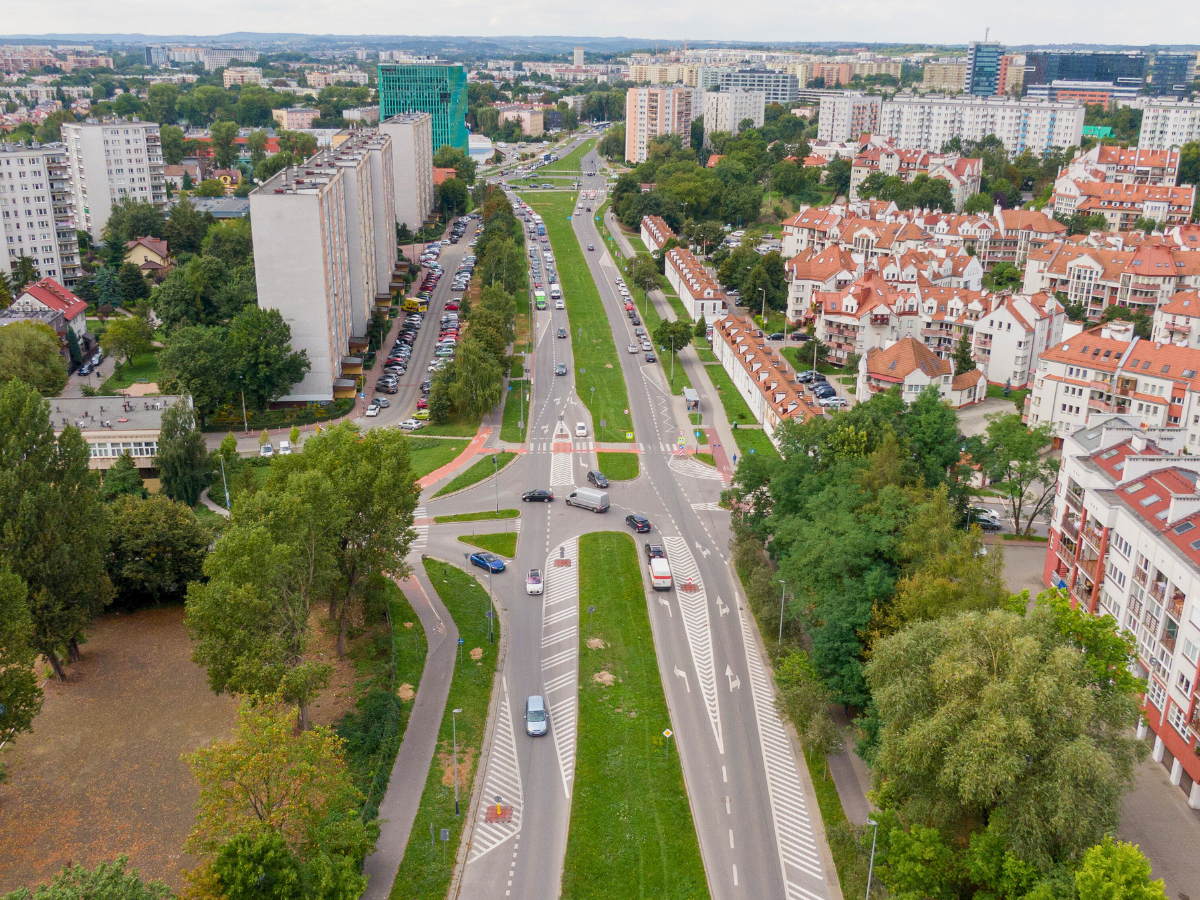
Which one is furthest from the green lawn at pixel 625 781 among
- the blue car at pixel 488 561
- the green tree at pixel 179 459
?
the green tree at pixel 179 459

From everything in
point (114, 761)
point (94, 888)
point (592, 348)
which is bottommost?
point (114, 761)

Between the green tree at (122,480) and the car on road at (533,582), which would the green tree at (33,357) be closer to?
the green tree at (122,480)

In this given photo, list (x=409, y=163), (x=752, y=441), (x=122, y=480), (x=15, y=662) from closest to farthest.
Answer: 1. (x=15, y=662)
2. (x=122, y=480)
3. (x=752, y=441)
4. (x=409, y=163)

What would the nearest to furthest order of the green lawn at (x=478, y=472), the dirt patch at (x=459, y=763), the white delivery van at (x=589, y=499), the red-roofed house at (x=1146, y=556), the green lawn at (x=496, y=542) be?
the red-roofed house at (x=1146, y=556) < the dirt patch at (x=459, y=763) < the green lawn at (x=496, y=542) < the white delivery van at (x=589, y=499) < the green lawn at (x=478, y=472)

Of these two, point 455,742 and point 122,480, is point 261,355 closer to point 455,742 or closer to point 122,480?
point 122,480

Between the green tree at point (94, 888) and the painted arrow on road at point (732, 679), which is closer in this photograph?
the green tree at point (94, 888)

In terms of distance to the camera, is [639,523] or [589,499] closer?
[639,523]

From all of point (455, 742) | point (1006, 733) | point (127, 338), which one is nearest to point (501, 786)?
point (455, 742)
